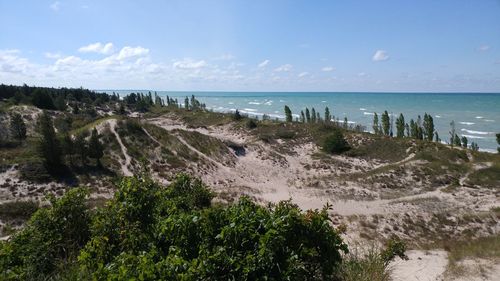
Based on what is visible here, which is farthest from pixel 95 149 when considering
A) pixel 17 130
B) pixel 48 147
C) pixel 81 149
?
Answer: pixel 17 130

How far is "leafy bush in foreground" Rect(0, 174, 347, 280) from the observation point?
6.75 metres

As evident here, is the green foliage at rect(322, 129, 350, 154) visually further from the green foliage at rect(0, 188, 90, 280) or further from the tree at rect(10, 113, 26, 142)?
the green foliage at rect(0, 188, 90, 280)

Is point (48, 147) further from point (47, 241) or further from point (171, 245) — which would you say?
point (171, 245)

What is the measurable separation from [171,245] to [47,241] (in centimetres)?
405

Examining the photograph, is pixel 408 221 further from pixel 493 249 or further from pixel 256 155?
pixel 256 155

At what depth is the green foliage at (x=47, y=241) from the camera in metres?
7.38

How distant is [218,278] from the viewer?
6.84 metres

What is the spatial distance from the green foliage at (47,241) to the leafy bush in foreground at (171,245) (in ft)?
0.08

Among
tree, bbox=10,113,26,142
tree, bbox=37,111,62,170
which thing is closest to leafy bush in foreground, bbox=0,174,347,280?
tree, bbox=37,111,62,170

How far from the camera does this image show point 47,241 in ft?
29.5

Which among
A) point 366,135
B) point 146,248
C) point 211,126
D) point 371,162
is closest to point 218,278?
point 146,248

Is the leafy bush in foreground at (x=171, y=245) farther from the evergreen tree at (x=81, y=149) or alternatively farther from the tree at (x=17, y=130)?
the tree at (x=17, y=130)

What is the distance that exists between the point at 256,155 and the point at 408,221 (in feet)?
104

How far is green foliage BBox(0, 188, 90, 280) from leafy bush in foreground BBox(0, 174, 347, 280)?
0.02 meters
